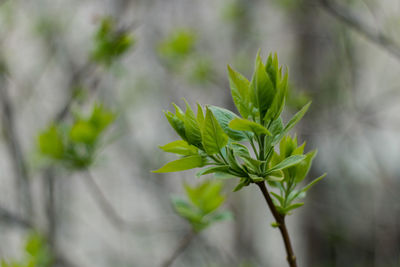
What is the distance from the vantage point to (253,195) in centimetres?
214

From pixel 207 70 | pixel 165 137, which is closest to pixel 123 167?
pixel 165 137

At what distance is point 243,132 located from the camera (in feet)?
1.01

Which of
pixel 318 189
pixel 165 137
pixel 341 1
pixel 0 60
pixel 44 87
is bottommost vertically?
pixel 318 189

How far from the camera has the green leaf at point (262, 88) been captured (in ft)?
0.91

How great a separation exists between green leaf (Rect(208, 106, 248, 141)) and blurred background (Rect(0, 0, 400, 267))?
93 cm

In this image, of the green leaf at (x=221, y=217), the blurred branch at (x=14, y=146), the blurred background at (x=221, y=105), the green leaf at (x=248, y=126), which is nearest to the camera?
the green leaf at (x=248, y=126)

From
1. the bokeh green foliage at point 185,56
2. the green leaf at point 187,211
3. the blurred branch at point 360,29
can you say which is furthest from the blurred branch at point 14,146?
the blurred branch at point 360,29

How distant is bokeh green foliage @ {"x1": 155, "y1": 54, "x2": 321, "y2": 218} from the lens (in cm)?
28

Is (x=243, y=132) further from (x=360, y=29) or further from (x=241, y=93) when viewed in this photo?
(x=360, y=29)

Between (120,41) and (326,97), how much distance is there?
98 centimetres

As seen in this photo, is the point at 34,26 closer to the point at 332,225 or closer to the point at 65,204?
the point at 65,204

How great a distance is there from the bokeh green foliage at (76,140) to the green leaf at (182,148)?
36 cm

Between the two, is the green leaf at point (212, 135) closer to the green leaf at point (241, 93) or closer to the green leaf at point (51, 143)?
the green leaf at point (241, 93)

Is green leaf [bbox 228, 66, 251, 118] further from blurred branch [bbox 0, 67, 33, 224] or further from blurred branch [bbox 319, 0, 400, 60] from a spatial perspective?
blurred branch [bbox 0, 67, 33, 224]
